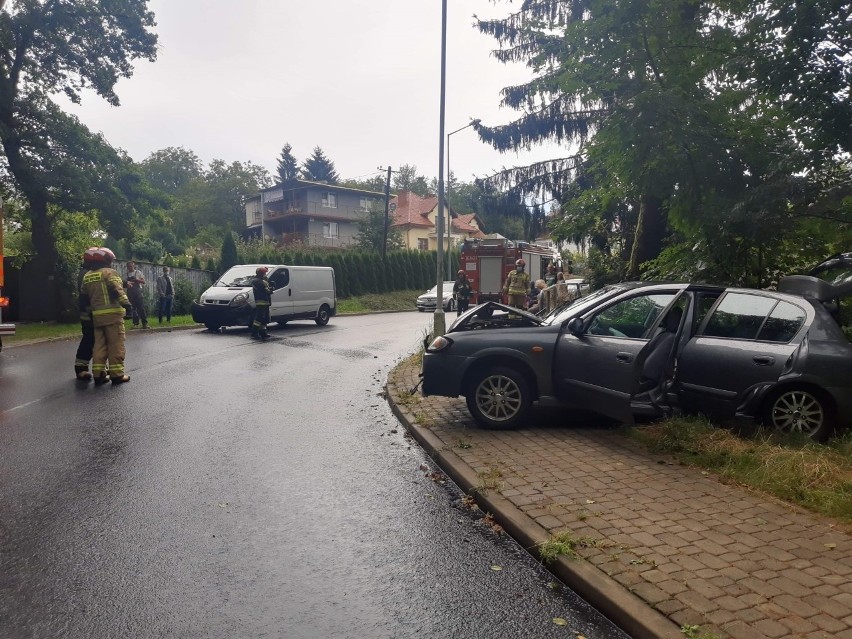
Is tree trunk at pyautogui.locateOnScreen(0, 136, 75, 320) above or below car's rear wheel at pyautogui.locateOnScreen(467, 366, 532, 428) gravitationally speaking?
above

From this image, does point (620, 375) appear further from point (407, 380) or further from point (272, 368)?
point (272, 368)

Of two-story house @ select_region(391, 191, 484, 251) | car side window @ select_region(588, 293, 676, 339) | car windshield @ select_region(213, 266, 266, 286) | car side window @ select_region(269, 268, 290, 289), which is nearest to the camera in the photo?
car side window @ select_region(588, 293, 676, 339)

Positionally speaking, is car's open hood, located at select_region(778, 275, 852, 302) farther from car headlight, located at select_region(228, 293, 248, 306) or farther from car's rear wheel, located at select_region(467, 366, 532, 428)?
car headlight, located at select_region(228, 293, 248, 306)

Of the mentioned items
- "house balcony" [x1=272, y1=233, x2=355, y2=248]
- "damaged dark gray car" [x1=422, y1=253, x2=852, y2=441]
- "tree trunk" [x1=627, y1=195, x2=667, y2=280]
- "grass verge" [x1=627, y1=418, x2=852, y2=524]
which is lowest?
"grass verge" [x1=627, y1=418, x2=852, y2=524]

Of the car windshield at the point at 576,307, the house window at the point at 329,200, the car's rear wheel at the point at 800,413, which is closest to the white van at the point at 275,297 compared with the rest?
the car windshield at the point at 576,307

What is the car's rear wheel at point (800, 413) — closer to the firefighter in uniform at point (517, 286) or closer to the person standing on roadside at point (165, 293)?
the firefighter in uniform at point (517, 286)

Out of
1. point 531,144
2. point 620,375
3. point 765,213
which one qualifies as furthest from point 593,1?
point 531,144

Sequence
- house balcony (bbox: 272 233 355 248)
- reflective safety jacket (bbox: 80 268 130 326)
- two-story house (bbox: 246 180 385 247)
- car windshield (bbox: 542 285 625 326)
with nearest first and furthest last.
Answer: car windshield (bbox: 542 285 625 326)
reflective safety jacket (bbox: 80 268 130 326)
house balcony (bbox: 272 233 355 248)
two-story house (bbox: 246 180 385 247)

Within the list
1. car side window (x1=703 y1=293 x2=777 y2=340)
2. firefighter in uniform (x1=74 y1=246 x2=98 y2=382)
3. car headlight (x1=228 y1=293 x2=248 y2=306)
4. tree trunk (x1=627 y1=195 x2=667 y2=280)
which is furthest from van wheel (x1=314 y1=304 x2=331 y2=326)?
car side window (x1=703 y1=293 x2=777 y2=340)

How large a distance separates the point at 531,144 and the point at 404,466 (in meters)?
16.1

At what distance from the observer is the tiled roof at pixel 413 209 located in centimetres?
7125

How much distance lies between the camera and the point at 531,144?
20.8 metres

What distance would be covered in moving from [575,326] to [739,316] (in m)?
1.55

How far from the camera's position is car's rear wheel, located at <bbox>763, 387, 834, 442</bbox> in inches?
247
